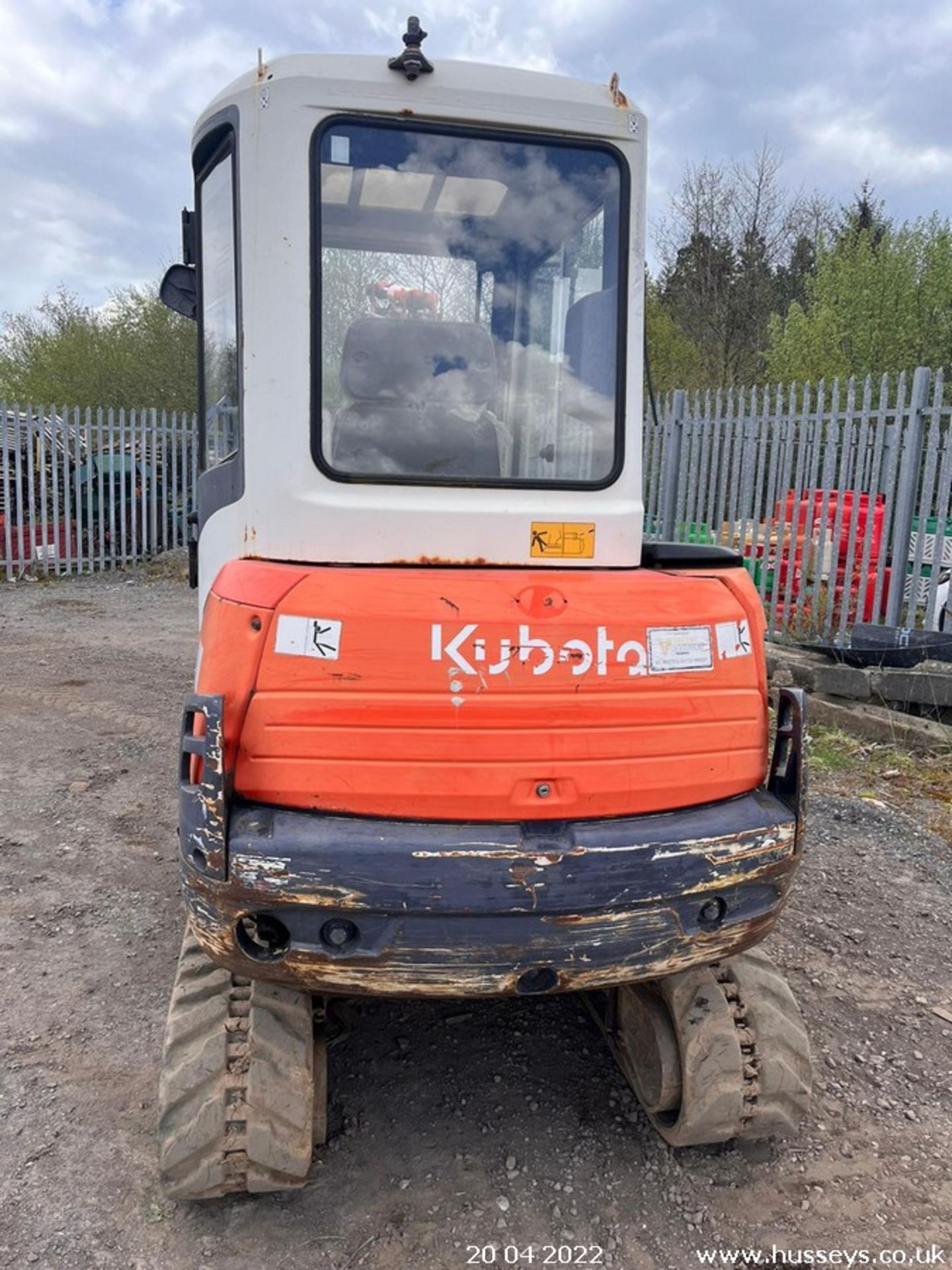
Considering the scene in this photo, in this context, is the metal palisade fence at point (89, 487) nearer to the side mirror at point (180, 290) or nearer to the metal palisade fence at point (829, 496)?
the metal palisade fence at point (829, 496)

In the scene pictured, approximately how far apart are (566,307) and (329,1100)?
249 centimetres

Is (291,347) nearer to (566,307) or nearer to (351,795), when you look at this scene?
(566,307)

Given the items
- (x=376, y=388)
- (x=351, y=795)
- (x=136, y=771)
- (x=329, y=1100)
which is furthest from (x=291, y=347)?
(x=136, y=771)

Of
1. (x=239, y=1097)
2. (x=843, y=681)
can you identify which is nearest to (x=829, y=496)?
(x=843, y=681)

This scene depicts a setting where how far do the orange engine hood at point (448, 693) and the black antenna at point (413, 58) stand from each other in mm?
1278

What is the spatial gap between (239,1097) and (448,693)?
1.14 m

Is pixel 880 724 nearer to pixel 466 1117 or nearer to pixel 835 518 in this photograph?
pixel 835 518

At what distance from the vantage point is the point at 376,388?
8.10 ft

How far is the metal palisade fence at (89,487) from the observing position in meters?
13.1

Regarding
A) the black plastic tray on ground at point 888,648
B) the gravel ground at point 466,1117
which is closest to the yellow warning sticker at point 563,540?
the gravel ground at point 466,1117

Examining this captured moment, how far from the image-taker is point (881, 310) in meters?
17.0

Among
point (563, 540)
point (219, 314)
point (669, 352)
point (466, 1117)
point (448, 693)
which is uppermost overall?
point (669, 352)

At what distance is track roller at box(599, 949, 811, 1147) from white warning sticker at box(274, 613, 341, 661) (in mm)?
1312

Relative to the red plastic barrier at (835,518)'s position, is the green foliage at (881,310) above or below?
above
